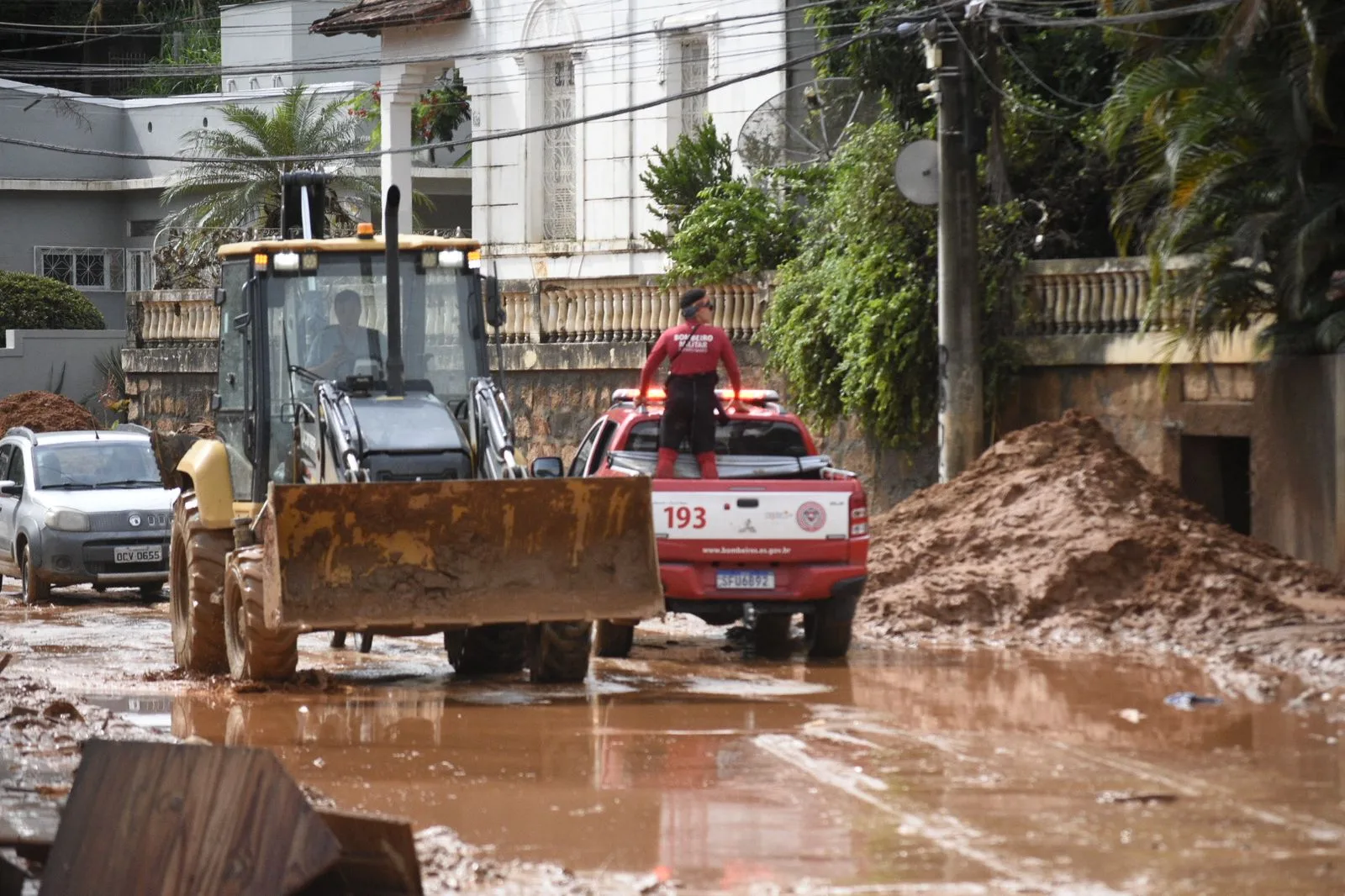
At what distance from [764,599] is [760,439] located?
177 centimetres

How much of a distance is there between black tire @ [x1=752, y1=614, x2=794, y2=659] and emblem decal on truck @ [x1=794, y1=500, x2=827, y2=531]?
4.59 feet

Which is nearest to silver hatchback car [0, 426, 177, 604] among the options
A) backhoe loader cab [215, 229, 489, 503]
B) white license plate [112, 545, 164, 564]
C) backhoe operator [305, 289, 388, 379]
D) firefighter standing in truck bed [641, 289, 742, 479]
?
white license plate [112, 545, 164, 564]

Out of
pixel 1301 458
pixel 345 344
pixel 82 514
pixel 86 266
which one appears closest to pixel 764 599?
pixel 345 344

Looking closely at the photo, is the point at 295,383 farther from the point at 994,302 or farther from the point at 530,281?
the point at 530,281

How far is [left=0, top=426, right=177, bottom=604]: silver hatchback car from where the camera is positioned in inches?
794

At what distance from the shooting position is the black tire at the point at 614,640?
15.4m

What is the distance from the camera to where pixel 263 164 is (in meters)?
38.2

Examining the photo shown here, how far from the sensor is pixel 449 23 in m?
33.6

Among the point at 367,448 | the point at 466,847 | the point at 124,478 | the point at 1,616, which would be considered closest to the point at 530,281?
the point at 124,478

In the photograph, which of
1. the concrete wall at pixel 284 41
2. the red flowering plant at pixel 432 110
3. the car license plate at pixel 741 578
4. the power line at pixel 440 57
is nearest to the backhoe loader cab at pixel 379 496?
the car license plate at pixel 741 578

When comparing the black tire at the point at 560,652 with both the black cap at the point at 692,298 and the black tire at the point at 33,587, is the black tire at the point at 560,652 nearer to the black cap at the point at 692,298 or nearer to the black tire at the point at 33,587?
the black cap at the point at 692,298

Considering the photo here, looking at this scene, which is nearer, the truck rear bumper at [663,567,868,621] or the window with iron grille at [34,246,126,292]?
the truck rear bumper at [663,567,868,621]

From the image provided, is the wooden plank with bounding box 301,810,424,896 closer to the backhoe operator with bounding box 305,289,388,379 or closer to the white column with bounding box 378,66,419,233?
the backhoe operator with bounding box 305,289,388,379

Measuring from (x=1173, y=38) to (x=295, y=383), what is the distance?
8.62 m
